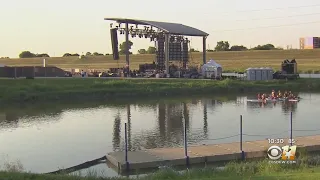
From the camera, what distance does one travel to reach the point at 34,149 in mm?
23656

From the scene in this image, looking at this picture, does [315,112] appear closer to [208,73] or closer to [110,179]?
[110,179]

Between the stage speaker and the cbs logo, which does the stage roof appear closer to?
the stage speaker

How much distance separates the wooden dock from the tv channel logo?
34.3 inches

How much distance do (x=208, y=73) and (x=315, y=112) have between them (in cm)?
3706

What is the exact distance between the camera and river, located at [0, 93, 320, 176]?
22781 millimetres

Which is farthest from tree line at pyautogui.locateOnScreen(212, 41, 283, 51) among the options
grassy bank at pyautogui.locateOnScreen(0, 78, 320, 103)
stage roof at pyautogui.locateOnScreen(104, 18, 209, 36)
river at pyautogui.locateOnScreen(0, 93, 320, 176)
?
river at pyautogui.locateOnScreen(0, 93, 320, 176)

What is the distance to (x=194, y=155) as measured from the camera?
19156mm

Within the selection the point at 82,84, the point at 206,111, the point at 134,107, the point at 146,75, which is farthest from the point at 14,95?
the point at 146,75

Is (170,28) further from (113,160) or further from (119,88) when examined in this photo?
(113,160)

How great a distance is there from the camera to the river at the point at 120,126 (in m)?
22.8

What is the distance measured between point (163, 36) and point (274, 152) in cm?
5921

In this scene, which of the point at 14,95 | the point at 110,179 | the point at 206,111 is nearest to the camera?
the point at 110,179

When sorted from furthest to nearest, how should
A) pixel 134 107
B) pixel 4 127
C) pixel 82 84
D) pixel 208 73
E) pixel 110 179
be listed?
pixel 208 73 < pixel 82 84 < pixel 134 107 < pixel 4 127 < pixel 110 179

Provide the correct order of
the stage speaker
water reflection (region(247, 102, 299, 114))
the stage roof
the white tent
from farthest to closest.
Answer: the white tent, the stage speaker, the stage roof, water reflection (region(247, 102, 299, 114))
